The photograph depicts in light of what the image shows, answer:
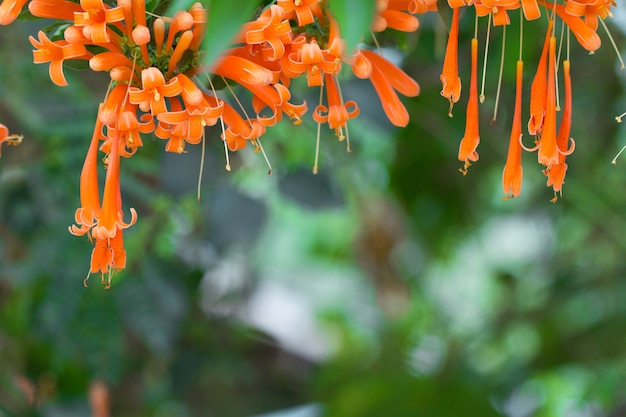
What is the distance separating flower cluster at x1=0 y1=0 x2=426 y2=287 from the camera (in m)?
0.39

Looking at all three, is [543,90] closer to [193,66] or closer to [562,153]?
[562,153]

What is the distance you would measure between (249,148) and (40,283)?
36 cm

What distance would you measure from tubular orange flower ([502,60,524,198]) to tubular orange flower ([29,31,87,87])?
24cm

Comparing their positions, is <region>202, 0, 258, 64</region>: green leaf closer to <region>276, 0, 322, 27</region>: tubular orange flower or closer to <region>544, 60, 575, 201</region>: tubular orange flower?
<region>276, 0, 322, 27</region>: tubular orange flower

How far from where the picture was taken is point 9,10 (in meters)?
0.41

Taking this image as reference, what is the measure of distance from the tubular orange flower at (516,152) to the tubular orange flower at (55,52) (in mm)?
240

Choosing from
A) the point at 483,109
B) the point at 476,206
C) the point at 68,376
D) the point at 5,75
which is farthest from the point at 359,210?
the point at 5,75

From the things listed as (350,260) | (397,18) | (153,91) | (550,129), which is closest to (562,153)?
(550,129)

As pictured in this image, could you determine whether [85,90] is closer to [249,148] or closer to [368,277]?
[249,148]

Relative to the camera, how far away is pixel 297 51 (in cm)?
42

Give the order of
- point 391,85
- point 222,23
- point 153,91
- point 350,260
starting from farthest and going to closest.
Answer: point 350,260 → point 391,85 → point 153,91 → point 222,23

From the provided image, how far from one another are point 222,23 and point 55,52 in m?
0.15

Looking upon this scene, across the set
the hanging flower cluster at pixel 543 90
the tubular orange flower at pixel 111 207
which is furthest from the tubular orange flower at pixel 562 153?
the tubular orange flower at pixel 111 207

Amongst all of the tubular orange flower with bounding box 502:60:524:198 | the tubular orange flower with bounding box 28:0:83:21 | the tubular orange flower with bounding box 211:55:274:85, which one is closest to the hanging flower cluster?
the tubular orange flower with bounding box 502:60:524:198
